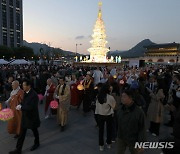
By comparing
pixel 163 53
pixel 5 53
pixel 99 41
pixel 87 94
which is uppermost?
pixel 163 53

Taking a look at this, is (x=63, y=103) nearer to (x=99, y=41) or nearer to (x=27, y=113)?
(x=27, y=113)

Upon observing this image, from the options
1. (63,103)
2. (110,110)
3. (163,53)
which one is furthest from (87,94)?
(163,53)

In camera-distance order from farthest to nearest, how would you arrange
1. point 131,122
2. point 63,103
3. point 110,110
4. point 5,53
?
point 5,53
point 63,103
point 110,110
point 131,122

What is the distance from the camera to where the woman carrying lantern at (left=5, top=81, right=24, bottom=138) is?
280 inches

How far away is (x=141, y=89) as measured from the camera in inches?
347

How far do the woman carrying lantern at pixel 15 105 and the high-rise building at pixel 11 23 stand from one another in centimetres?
12288

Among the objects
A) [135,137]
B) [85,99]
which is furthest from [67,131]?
[135,137]

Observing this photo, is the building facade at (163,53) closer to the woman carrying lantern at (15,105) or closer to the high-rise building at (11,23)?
the high-rise building at (11,23)

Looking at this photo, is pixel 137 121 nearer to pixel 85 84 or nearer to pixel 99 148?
pixel 99 148

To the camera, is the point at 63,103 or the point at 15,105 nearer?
the point at 15,105

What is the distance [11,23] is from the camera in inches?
5281

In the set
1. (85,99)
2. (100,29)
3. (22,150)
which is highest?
(100,29)

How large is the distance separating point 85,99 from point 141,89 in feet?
9.08

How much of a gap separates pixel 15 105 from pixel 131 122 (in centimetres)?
432
